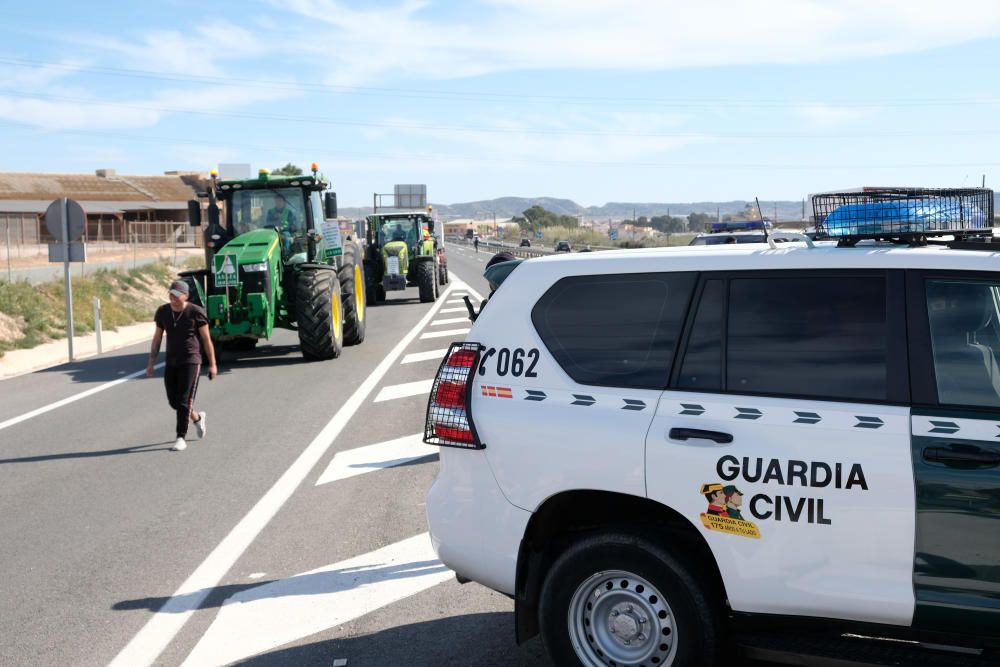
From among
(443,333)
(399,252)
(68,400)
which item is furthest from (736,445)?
(399,252)

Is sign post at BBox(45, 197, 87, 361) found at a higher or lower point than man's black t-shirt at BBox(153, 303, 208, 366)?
higher

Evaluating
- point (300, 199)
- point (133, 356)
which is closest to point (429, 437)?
point (300, 199)

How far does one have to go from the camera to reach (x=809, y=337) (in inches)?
160

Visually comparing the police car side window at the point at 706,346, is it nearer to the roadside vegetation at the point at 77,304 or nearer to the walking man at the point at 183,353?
the walking man at the point at 183,353

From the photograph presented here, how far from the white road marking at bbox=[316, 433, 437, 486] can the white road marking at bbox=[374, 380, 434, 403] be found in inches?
107

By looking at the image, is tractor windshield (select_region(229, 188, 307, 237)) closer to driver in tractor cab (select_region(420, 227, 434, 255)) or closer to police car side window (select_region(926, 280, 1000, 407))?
driver in tractor cab (select_region(420, 227, 434, 255))

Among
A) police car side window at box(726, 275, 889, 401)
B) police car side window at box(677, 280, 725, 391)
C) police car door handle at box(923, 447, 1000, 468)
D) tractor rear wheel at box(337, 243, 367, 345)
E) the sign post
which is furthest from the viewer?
tractor rear wheel at box(337, 243, 367, 345)

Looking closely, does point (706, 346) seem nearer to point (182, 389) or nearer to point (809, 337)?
point (809, 337)

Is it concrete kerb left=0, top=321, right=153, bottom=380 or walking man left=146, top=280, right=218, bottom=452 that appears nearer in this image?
walking man left=146, top=280, right=218, bottom=452

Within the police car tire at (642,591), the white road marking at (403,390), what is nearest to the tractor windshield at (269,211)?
the white road marking at (403,390)

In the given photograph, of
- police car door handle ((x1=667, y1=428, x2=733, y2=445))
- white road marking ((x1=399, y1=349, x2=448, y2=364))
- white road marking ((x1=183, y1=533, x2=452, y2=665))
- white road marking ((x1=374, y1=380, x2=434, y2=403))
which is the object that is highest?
police car door handle ((x1=667, y1=428, x2=733, y2=445))

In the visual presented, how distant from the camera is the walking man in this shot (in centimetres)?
1024

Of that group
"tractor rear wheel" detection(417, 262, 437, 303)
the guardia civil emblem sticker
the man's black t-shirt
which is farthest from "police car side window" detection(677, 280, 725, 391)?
"tractor rear wheel" detection(417, 262, 437, 303)

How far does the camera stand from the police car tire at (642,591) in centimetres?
404
